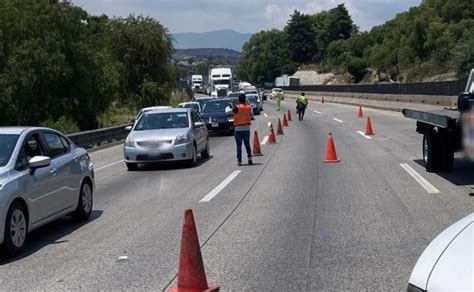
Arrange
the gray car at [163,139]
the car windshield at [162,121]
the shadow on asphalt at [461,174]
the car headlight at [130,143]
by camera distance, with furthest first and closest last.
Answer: the car windshield at [162,121] < the car headlight at [130,143] < the gray car at [163,139] < the shadow on asphalt at [461,174]

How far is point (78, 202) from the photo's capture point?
1138 centimetres

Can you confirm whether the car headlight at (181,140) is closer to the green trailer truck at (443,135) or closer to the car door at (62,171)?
the green trailer truck at (443,135)

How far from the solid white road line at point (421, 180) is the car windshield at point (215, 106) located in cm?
1748

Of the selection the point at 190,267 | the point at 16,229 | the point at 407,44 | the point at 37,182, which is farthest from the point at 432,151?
the point at 407,44

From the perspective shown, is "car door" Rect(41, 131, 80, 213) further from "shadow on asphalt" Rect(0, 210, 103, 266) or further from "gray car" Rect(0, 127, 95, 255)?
"shadow on asphalt" Rect(0, 210, 103, 266)

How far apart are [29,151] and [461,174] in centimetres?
942

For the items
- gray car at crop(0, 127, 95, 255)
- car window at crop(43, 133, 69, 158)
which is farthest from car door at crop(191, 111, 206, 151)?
car window at crop(43, 133, 69, 158)

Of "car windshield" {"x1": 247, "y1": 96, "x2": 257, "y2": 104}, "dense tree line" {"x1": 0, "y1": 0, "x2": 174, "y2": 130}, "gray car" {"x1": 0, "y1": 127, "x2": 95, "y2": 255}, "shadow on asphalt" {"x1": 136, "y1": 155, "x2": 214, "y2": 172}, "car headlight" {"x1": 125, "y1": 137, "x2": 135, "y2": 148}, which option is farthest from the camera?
"car windshield" {"x1": 247, "y1": 96, "x2": 257, "y2": 104}

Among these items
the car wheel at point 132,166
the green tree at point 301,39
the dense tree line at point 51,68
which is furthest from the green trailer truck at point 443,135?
the green tree at point 301,39

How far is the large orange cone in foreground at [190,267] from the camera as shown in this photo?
6605mm

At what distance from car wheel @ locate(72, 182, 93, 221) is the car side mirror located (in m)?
1.75

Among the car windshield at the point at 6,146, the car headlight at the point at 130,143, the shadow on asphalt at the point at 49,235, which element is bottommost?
the shadow on asphalt at the point at 49,235

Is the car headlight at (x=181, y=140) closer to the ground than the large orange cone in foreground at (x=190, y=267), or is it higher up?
closer to the ground

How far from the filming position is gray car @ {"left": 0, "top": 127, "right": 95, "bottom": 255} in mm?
8961
